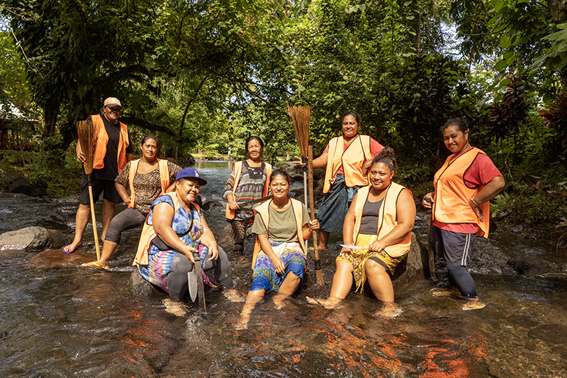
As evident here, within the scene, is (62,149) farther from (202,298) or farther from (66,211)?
(202,298)

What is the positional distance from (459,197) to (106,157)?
4691mm

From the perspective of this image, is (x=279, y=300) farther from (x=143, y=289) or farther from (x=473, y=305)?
(x=473, y=305)

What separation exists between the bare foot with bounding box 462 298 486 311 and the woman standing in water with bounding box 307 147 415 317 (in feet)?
2.27

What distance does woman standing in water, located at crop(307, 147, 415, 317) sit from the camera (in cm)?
376

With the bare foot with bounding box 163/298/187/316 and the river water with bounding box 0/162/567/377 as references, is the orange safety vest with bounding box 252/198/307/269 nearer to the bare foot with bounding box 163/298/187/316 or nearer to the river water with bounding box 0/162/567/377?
the river water with bounding box 0/162/567/377

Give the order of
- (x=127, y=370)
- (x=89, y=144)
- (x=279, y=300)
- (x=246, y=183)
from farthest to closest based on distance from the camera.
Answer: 1. (x=246, y=183)
2. (x=89, y=144)
3. (x=279, y=300)
4. (x=127, y=370)

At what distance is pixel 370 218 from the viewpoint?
403cm

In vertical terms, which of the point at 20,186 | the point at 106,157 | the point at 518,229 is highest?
the point at 106,157

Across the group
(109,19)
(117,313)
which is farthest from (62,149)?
(117,313)

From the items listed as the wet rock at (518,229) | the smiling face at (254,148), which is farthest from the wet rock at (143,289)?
the wet rock at (518,229)

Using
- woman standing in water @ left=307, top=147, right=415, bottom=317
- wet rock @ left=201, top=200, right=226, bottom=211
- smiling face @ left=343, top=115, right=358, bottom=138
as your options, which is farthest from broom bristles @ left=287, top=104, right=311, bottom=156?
wet rock @ left=201, top=200, right=226, bottom=211

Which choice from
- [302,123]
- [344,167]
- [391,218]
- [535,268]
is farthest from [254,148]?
[535,268]

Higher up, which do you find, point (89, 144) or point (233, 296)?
point (89, 144)

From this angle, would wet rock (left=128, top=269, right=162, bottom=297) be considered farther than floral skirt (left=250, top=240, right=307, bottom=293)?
Yes
